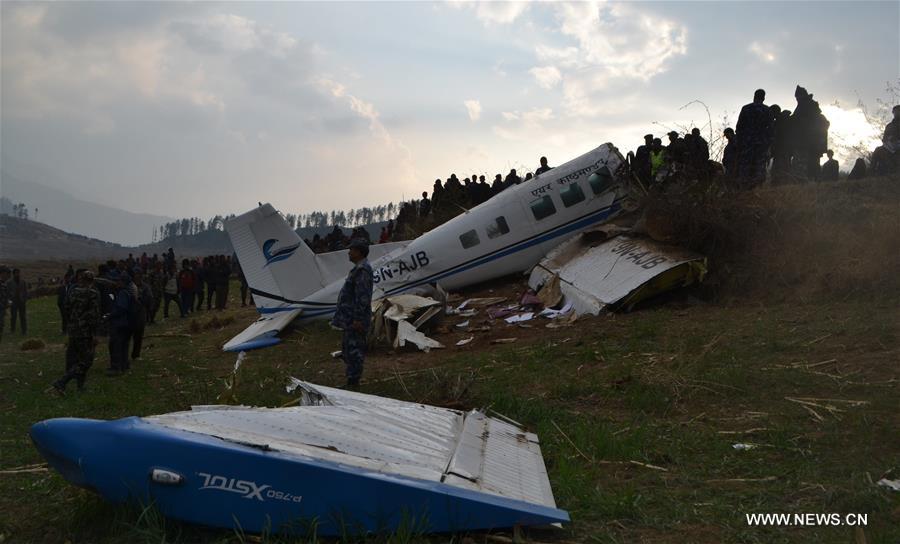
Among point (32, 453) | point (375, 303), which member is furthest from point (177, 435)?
point (375, 303)

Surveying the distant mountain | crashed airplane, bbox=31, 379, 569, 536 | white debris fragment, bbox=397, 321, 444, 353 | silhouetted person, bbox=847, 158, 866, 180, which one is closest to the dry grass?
silhouetted person, bbox=847, 158, 866, 180

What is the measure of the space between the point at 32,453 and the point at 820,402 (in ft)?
23.5

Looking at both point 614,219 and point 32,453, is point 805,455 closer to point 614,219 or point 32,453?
point 32,453

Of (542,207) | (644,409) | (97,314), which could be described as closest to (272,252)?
(97,314)

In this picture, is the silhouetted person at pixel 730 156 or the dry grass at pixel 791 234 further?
the silhouetted person at pixel 730 156

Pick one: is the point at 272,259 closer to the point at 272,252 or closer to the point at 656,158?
the point at 272,252

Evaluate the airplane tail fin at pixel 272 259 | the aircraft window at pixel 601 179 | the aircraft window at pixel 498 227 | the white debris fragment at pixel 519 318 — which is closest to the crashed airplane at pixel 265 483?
the white debris fragment at pixel 519 318

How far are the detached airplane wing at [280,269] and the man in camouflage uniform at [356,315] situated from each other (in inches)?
221

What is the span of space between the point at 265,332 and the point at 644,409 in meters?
8.63

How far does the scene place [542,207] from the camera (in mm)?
14547

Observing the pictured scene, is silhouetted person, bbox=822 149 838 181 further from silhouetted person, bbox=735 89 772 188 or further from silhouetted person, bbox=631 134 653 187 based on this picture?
silhouetted person, bbox=631 134 653 187

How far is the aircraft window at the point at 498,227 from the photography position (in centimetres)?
1446

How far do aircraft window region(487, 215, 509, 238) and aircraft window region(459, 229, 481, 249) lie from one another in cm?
31

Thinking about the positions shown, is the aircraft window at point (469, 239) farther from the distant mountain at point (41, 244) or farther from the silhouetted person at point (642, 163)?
the distant mountain at point (41, 244)
